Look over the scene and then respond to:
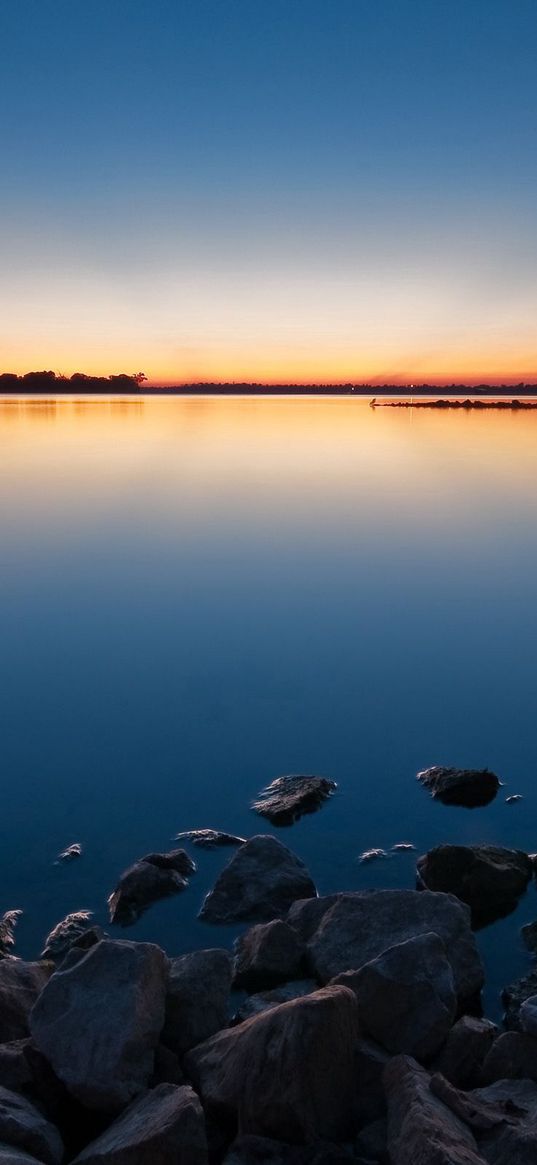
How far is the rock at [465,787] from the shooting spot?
7277 millimetres

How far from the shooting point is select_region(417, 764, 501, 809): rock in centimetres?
728

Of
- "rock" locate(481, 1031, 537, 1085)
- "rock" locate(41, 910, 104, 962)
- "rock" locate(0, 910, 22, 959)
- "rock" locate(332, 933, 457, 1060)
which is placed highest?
"rock" locate(332, 933, 457, 1060)

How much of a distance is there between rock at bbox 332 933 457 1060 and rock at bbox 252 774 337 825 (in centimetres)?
284

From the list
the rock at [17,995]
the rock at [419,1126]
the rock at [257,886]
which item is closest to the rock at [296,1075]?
the rock at [419,1126]

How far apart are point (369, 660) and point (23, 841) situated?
18.6ft

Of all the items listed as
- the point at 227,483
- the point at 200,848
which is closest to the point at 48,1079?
the point at 200,848

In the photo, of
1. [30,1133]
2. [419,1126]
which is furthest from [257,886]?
[419,1126]

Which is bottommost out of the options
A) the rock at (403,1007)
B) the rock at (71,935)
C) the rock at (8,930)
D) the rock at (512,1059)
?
the rock at (8,930)

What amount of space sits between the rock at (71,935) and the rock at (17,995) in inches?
15.3

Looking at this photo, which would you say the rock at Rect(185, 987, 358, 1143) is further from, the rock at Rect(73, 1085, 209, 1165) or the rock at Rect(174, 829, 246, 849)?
the rock at Rect(174, 829, 246, 849)

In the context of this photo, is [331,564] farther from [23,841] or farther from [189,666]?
[23,841]

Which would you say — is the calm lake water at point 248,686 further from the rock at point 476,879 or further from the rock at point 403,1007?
the rock at point 403,1007

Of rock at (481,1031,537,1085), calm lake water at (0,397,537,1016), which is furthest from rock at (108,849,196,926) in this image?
rock at (481,1031,537,1085)

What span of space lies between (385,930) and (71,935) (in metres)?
1.85
